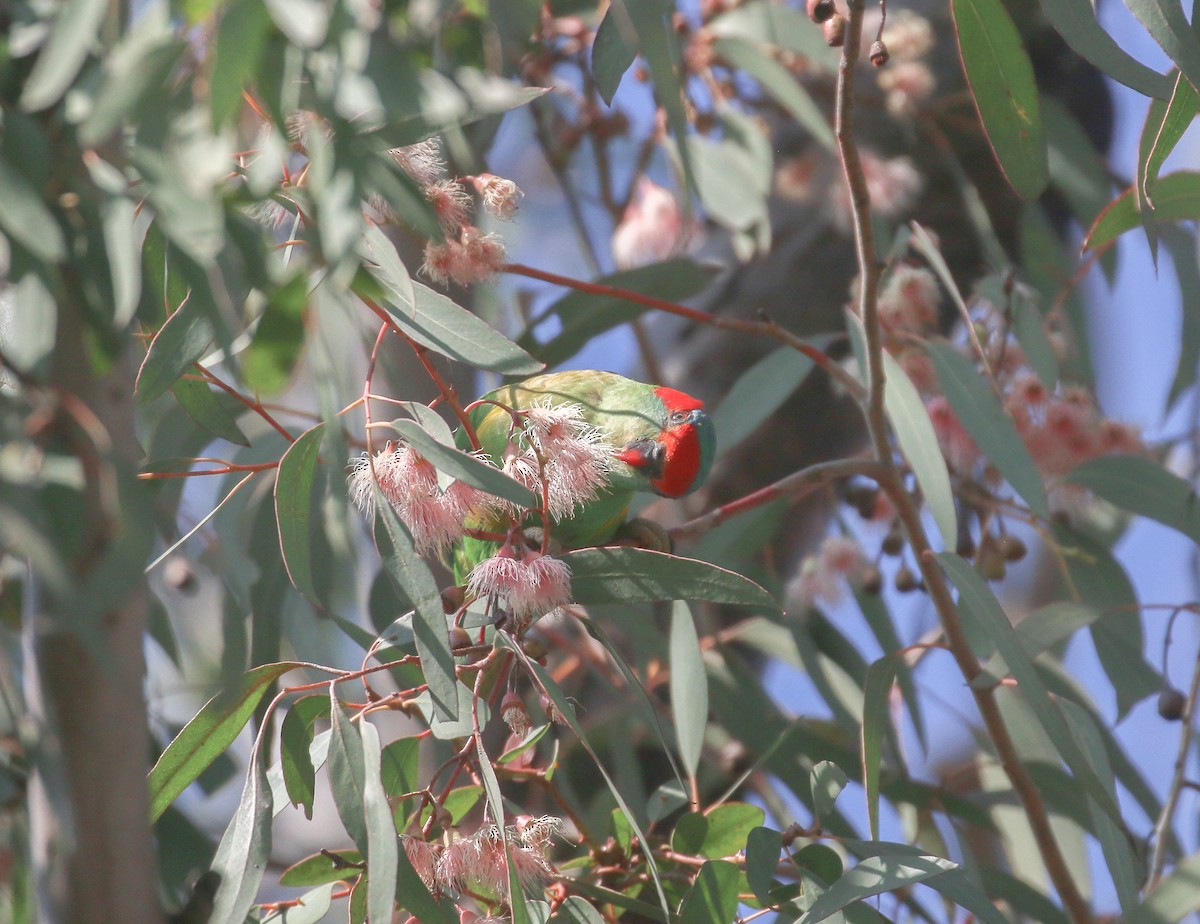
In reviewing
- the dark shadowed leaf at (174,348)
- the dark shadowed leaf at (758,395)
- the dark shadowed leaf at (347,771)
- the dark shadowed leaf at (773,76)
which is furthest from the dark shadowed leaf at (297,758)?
the dark shadowed leaf at (773,76)

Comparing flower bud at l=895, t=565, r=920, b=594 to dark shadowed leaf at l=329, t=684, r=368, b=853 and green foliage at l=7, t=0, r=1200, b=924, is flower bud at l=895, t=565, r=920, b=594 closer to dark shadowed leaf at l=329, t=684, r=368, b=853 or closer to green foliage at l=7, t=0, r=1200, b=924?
green foliage at l=7, t=0, r=1200, b=924

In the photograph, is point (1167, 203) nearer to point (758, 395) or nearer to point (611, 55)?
point (758, 395)

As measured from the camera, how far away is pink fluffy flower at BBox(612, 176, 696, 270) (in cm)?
220

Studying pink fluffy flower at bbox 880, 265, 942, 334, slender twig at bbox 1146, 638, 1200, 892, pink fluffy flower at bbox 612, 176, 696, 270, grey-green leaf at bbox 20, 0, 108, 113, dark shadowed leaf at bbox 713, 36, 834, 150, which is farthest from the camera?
pink fluffy flower at bbox 612, 176, 696, 270

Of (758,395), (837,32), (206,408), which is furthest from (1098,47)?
(206,408)

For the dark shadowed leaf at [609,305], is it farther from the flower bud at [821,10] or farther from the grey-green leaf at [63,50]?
the grey-green leaf at [63,50]

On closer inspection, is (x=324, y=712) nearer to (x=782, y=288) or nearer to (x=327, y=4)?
(x=327, y=4)

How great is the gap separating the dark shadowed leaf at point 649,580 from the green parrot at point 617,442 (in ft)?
0.51

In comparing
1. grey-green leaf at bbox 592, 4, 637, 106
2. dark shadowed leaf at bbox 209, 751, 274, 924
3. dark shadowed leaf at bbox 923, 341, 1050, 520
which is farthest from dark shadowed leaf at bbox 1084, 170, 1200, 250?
dark shadowed leaf at bbox 209, 751, 274, 924

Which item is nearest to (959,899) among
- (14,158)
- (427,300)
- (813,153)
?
(427,300)

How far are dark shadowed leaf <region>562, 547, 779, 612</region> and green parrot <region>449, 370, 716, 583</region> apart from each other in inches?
6.1

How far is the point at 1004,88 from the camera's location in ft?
4.02

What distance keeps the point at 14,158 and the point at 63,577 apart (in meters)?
0.26

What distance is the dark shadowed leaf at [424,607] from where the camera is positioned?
0.95 meters
